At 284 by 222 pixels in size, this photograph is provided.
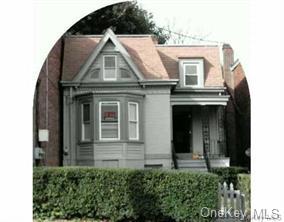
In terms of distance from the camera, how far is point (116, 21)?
1307 inches

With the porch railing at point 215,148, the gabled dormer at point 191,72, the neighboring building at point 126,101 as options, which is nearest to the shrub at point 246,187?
the neighboring building at point 126,101

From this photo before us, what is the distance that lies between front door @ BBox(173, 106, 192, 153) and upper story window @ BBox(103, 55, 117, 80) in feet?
14.7

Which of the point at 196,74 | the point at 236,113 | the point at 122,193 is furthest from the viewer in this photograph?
the point at 236,113

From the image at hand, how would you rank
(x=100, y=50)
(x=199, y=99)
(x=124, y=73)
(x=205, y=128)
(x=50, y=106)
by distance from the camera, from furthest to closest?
(x=205, y=128)
(x=199, y=99)
(x=124, y=73)
(x=100, y=50)
(x=50, y=106)

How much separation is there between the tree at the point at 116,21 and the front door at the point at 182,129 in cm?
966

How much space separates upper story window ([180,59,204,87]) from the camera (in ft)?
80.2

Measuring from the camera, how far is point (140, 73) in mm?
22094

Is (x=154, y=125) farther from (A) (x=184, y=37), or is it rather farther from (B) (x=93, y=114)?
(A) (x=184, y=37)

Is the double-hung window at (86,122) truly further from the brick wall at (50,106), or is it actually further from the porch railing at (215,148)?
the porch railing at (215,148)

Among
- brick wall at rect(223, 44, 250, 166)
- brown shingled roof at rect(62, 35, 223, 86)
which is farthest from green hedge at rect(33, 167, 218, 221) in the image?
brick wall at rect(223, 44, 250, 166)

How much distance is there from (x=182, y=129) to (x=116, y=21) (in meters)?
10.8

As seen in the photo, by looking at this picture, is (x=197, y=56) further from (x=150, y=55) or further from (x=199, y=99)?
(x=150, y=55)

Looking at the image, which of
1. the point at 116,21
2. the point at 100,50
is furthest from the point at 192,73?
the point at 116,21

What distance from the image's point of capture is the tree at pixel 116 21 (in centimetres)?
3259
